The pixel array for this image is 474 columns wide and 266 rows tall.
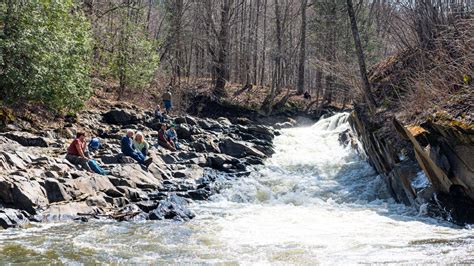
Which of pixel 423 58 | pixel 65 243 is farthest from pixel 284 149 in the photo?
pixel 65 243

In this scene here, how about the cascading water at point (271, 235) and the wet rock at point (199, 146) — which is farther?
the wet rock at point (199, 146)

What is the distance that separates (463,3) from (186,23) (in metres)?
20.9

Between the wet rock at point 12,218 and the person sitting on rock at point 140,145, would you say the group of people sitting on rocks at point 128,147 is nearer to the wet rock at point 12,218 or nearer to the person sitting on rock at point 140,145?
the person sitting on rock at point 140,145

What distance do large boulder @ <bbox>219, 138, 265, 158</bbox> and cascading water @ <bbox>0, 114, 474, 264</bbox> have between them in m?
4.27

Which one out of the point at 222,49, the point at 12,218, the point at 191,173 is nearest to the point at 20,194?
the point at 12,218

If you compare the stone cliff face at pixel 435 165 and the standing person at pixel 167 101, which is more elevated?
the standing person at pixel 167 101

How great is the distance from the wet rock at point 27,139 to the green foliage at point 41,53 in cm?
150

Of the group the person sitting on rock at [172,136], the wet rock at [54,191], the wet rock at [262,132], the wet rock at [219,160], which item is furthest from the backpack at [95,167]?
the wet rock at [262,132]

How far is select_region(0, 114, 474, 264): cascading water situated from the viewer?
284 inches

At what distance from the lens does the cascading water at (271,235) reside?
7215 millimetres

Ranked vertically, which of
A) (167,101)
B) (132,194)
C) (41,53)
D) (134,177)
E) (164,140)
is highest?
(41,53)

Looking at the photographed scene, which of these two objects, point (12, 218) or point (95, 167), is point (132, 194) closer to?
point (95, 167)

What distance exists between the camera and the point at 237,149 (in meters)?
19.0

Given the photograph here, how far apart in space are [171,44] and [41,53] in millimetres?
15688
